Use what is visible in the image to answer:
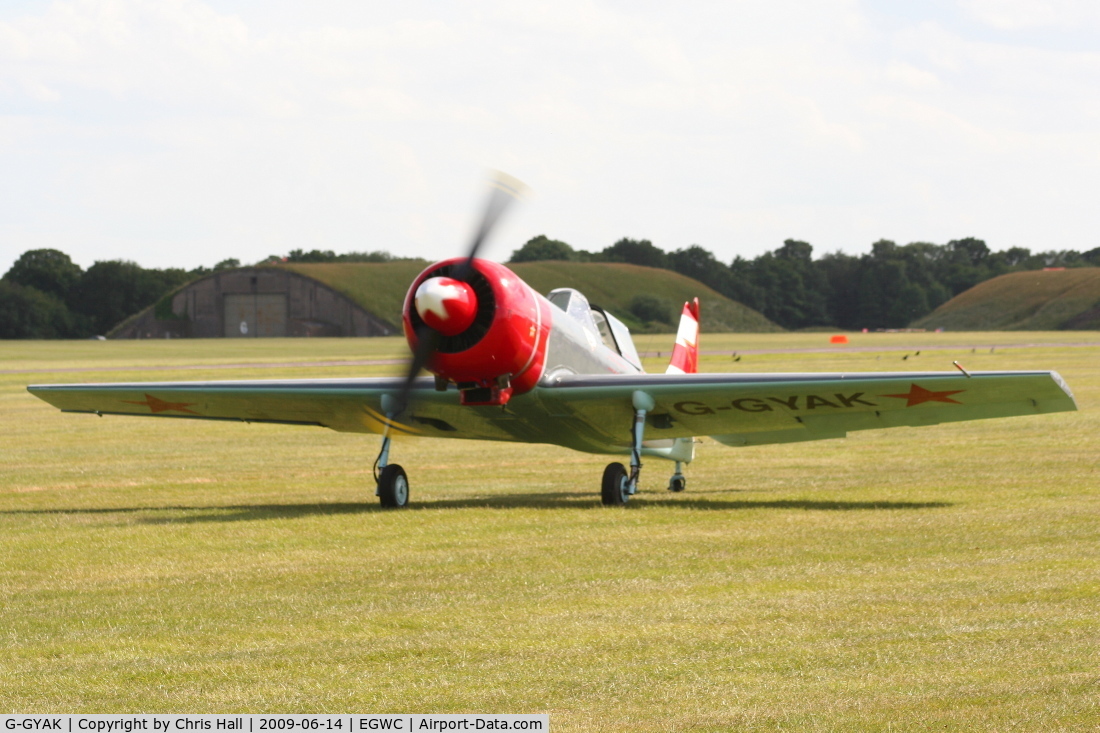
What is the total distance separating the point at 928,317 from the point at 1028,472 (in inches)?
5994

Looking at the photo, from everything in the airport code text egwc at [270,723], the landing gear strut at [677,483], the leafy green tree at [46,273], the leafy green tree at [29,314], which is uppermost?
the leafy green tree at [46,273]

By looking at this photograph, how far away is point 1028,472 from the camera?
660 inches

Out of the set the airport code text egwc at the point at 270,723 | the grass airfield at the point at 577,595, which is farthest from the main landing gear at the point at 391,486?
the airport code text egwc at the point at 270,723

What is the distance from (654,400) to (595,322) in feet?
5.92

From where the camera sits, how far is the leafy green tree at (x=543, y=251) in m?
174

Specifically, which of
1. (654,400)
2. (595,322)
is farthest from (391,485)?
(595,322)

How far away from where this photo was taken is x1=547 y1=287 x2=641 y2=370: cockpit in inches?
611

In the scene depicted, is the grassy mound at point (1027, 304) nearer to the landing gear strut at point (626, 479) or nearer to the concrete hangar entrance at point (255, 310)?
the concrete hangar entrance at point (255, 310)

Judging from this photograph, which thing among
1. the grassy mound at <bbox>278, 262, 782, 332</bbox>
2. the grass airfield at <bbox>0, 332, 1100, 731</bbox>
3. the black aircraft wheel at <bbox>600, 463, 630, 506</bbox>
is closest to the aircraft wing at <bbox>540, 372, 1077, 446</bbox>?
the black aircraft wheel at <bbox>600, 463, 630, 506</bbox>

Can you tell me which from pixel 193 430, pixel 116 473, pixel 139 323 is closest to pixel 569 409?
pixel 116 473

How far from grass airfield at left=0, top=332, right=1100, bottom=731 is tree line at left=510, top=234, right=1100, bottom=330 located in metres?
151

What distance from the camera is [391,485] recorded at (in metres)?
14.8

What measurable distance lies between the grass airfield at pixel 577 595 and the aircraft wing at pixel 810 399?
913mm

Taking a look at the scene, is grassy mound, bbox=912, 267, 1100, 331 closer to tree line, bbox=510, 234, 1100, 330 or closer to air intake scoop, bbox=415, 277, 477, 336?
tree line, bbox=510, 234, 1100, 330
